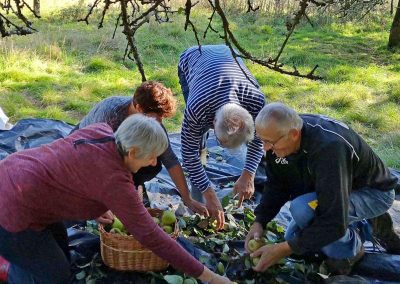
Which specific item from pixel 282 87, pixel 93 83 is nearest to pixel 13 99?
pixel 93 83

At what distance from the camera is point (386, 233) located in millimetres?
2805

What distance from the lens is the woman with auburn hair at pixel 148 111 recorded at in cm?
265

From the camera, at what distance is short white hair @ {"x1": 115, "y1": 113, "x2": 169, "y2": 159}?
1.95 m

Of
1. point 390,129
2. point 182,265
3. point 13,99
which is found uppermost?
point 182,265

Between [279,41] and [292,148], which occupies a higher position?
[292,148]

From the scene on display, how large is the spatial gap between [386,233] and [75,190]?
1.69 meters

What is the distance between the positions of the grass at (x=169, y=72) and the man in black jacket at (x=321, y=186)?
1965 millimetres

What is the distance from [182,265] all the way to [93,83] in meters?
4.41

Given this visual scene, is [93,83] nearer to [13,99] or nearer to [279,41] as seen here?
[13,99]

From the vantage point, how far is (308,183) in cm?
253

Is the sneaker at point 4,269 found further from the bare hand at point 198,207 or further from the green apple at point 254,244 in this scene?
the green apple at point 254,244

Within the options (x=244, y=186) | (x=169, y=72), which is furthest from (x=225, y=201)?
(x=169, y=72)

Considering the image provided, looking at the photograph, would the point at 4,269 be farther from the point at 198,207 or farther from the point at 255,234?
the point at 255,234

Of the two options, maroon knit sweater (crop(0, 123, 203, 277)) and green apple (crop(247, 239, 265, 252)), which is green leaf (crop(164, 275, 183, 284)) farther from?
green apple (crop(247, 239, 265, 252))
